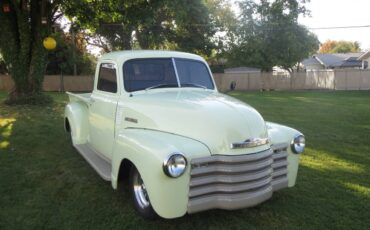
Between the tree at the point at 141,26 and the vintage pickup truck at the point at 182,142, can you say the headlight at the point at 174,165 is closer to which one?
the vintage pickup truck at the point at 182,142

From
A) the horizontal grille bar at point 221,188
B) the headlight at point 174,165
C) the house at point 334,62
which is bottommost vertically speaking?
the horizontal grille bar at point 221,188

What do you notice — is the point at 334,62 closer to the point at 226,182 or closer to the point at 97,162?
the point at 97,162

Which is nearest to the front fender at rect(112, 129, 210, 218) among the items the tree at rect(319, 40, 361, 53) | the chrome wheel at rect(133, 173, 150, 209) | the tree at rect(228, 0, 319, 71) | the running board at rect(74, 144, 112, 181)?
the chrome wheel at rect(133, 173, 150, 209)

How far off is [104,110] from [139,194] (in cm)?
167

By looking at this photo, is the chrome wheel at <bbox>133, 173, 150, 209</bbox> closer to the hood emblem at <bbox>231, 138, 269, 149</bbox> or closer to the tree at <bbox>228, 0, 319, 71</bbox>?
the hood emblem at <bbox>231, 138, 269, 149</bbox>

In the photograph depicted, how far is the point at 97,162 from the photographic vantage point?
5336 mm

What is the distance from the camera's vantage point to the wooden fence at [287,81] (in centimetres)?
2931

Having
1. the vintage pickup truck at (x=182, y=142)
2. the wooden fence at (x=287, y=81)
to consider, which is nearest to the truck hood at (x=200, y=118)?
the vintage pickup truck at (x=182, y=142)

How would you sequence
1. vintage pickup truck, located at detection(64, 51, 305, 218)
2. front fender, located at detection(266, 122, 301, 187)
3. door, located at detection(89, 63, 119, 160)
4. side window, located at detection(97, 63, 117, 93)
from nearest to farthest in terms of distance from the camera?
vintage pickup truck, located at detection(64, 51, 305, 218) → front fender, located at detection(266, 122, 301, 187) → door, located at detection(89, 63, 119, 160) → side window, located at detection(97, 63, 117, 93)

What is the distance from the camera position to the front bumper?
3.59m

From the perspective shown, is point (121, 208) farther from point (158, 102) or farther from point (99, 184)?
point (158, 102)

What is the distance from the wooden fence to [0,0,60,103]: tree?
14.7 meters

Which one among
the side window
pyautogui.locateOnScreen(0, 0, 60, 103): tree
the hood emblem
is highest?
pyautogui.locateOnScreen(0, 0, 60, 103): tree

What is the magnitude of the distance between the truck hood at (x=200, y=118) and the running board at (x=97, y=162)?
0.71 metres
